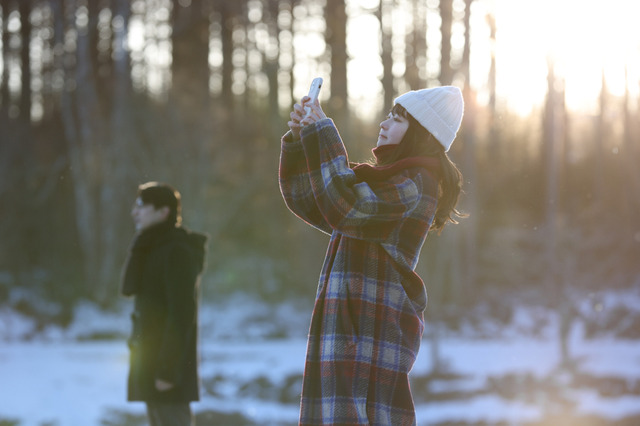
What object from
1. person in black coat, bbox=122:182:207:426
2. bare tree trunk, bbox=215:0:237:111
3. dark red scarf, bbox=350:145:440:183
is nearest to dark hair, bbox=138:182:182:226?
person in black coat, bbox=122:182:207:426

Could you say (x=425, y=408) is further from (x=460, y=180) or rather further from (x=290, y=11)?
(x=290, y=11)

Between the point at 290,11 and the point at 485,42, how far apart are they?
5.83 metres

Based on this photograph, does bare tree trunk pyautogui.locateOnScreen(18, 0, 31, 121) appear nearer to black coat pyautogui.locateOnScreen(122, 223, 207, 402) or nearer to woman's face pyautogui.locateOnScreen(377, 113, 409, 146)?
black coat pyautogui.locateOnScreen(122, 223, 207, 402)

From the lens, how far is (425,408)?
9.40 meters

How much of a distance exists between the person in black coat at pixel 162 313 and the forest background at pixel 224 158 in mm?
10903

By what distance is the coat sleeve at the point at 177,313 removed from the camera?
3.97 metres

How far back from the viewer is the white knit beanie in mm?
2629

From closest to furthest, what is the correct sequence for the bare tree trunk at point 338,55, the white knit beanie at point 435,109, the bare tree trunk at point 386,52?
the white knit beanie at point 435,109 → the bare tree trunk at point 386,52 → the bare tree trunk at point 338,55

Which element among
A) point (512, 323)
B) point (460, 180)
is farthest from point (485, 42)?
point (460, 180)

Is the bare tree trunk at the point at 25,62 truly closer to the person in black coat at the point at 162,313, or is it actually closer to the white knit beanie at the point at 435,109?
the person in black coat at the point at 162,313

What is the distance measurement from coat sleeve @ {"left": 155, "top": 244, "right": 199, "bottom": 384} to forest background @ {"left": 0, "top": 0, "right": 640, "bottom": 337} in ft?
36.1

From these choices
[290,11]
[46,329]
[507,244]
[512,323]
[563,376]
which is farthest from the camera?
[507,244]

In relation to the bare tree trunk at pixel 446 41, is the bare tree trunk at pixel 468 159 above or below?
below

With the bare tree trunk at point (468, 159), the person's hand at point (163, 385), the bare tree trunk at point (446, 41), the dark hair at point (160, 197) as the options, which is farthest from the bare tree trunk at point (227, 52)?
the person's hand at point (163, 385)
